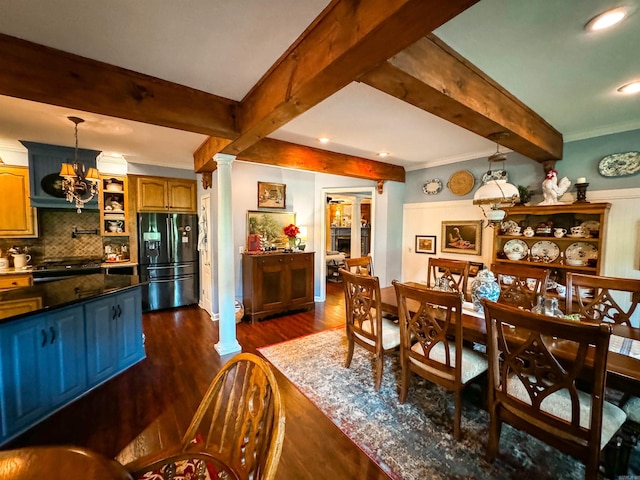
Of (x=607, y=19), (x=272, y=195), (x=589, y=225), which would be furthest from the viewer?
(x=272, y=195)

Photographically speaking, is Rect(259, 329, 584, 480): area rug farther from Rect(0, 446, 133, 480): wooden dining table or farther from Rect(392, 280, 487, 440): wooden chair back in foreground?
Rect(0, 446, 133, 480): wooden dining table

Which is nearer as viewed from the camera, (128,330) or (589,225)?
(128,330)

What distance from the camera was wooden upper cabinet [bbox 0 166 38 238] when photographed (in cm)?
345

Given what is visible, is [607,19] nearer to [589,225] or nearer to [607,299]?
[607,299]

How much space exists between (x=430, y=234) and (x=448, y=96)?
3114 millimetres

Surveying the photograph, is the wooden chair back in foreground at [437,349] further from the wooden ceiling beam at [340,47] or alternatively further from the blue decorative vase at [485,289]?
the wooden ceiling beam at [340,47]

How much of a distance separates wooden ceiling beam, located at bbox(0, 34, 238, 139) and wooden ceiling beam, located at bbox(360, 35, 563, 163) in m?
1.34

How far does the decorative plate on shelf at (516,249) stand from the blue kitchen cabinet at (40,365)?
4.49 meters

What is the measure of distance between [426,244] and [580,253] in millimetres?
1863

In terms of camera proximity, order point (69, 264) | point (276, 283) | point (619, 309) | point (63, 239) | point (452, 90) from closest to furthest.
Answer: point (452, 90), point (619, 309), point (69, 264), point (63, 239), point (276, 283)

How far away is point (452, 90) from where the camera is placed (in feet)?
5.24

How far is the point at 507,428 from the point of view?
1.89 m

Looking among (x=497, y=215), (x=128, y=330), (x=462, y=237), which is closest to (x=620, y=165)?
(x=497, y=215)

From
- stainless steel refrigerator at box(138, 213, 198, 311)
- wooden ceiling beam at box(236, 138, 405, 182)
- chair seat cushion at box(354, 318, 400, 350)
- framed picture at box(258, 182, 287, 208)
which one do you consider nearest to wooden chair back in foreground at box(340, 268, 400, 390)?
chair seat cushion at box(354, 318, 400, 350)
